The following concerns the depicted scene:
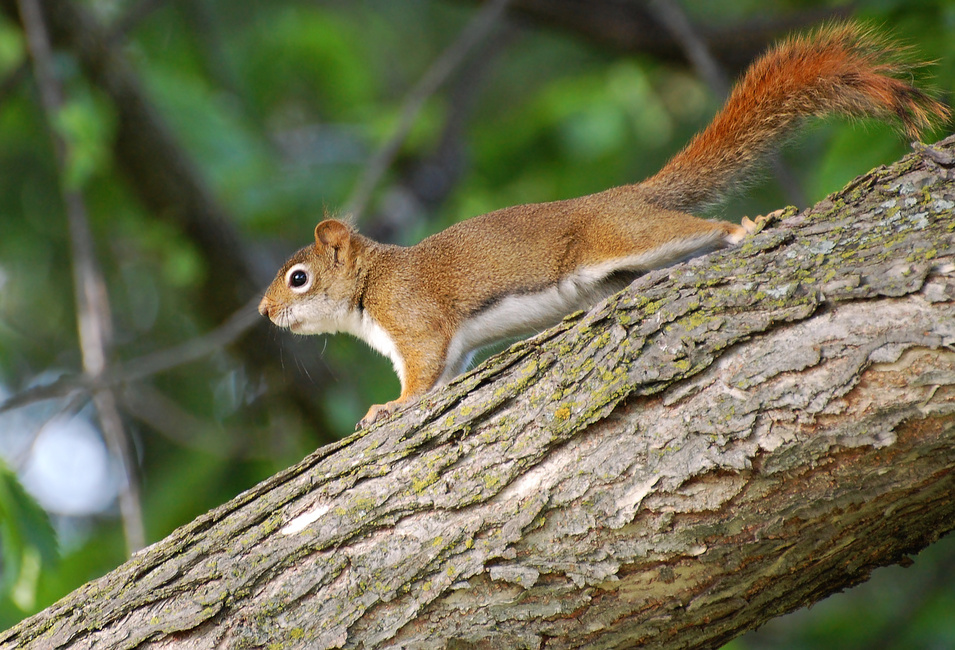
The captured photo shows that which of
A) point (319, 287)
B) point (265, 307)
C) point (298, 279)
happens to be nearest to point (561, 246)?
point (319, 287)

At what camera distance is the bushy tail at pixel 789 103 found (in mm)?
2857

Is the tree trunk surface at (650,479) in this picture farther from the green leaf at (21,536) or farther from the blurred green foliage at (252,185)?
the blurred green foliage at (252,185)

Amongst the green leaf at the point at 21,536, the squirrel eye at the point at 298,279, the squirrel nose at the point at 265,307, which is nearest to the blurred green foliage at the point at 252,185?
the green leaf at the point at 21,536

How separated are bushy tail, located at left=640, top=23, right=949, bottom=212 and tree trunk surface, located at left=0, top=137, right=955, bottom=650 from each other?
2.03 feet

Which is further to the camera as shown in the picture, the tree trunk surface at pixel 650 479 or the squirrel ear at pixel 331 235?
the squirrel ear at pixel 331 235

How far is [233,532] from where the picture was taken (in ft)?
8.49

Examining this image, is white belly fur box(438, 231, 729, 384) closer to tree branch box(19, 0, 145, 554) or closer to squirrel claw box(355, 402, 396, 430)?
squirrel claw box(355, 402, 396, 430)

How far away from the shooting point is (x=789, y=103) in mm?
3219

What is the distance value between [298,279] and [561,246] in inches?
55.6

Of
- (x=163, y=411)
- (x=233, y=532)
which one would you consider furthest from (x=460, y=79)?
(x=233, y=532)

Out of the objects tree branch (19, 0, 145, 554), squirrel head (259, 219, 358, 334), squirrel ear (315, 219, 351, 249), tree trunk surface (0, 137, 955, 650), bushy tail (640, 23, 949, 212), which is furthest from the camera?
squirrel ear (315, 219, 351, 249)

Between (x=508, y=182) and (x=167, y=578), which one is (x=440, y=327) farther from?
(x=508, y=182)

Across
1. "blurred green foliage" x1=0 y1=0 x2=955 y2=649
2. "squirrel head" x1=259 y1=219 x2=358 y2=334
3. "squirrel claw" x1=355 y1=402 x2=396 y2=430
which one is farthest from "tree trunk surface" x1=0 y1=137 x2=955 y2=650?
"blurred green foliage" x1=0 y1=0 x2=955 y2=649

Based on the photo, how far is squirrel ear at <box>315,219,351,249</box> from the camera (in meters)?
4.41
